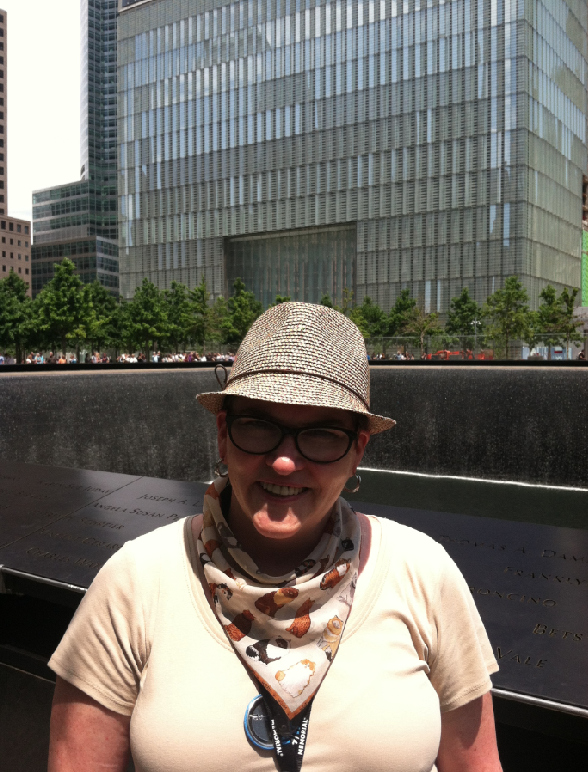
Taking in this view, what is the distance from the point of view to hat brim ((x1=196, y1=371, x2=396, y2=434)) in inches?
51.6

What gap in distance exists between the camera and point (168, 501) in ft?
13.7

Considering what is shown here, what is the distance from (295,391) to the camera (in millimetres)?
1323

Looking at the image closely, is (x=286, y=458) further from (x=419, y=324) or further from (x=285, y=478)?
(x=419, y=324)

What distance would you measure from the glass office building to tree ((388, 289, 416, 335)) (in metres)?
9.09

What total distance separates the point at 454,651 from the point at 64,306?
130ft

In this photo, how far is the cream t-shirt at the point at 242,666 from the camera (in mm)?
1260

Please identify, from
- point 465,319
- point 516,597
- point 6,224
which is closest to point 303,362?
point 516,597

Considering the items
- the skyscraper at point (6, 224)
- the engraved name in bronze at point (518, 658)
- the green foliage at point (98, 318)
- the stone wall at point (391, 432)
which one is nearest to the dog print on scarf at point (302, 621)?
the engraved name in bronze at point (518, 658)

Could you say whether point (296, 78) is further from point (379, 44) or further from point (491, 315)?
point (491, 315)

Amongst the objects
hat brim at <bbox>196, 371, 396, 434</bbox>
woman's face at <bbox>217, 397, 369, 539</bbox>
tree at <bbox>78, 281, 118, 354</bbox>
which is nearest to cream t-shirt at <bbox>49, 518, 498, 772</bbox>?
woman's face at <bbox>217, 397, 369, 539</bbox>

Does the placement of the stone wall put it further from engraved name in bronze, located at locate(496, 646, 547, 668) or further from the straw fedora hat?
the straw fedora hat

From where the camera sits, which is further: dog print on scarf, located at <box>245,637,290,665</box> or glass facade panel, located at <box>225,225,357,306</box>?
glass facade panel, located at <box>225,225,357,306</box>

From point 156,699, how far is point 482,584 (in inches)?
68.0

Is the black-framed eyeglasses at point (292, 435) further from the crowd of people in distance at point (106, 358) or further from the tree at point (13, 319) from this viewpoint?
the tree at point (13, 319)
